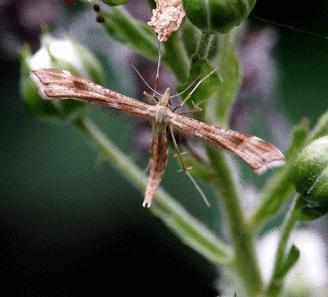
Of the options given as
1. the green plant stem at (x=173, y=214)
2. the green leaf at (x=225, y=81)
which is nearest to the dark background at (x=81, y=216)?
the green plant stem at (x=173, y=214)

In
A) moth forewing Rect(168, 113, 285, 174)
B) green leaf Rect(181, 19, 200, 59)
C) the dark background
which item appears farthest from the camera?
the dark background

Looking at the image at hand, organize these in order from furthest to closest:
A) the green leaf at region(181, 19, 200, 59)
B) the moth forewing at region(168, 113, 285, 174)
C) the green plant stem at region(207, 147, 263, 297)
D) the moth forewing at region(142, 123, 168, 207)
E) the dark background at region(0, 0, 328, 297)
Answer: the dark background at region(0, 0, 328, 297)
the green plant stem at region(207, 147, 263, 297)
the green leaf at region(181, 19, 200, 59)
the moth forewing at region(142, 123, 168, 207)
the moth forewing at region(168, 113, 285, 174)

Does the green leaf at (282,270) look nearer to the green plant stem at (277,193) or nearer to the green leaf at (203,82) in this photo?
the green plant stem at (277,193)

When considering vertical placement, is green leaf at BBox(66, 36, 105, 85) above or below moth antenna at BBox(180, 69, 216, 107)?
above

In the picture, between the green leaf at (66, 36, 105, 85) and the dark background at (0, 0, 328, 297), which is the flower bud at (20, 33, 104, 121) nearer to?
the green leaf at (66, 36, 105, 85)

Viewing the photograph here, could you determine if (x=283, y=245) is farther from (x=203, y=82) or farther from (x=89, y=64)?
(x=89, y=64)

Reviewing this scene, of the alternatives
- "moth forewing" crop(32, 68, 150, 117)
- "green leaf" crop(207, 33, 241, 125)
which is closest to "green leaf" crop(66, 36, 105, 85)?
"green leaf" crop(207, 33, 241, 125)
